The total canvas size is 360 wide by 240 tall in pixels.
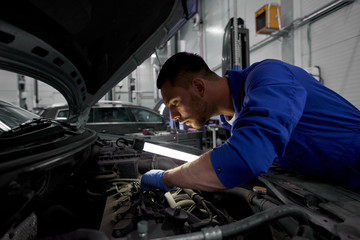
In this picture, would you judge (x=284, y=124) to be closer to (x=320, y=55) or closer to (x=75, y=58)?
(x=75, y=58)

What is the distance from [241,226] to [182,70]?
86 cm

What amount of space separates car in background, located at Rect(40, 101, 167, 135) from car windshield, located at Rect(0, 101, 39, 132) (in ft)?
9.79

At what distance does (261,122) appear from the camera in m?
0.73

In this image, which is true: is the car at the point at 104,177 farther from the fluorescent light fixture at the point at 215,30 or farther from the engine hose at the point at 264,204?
the fluorescent light fixture at the point at 215,30

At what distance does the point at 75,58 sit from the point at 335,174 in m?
1.59

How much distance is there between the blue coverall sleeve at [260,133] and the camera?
72 centimetres

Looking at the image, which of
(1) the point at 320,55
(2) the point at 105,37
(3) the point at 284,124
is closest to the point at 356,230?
(3) the point at 284,124

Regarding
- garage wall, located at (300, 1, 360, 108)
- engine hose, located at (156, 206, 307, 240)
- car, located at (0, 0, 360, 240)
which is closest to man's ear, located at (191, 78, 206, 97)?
car, located at (0, 0, 360, 240)

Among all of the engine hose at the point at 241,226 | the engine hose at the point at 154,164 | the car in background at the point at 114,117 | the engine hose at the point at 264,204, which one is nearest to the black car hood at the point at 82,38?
the engine hose at the point at 154,164

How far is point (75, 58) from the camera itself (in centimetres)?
127

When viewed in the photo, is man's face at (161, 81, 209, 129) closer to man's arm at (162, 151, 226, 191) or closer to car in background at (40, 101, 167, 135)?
man's arm at (162, 151, 226, 191)

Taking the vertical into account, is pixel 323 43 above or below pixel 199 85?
above

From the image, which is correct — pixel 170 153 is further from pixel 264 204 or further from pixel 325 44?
pixel 325 44

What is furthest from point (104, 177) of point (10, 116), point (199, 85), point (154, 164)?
point (10, 116)
